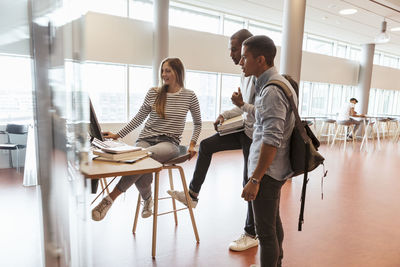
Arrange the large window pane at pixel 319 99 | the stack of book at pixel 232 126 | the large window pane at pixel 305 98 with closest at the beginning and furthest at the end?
1. the stack of book at pixel 232 126
2. the large window pane at pixel 305 98
3. the large window pane at pixel 319 99

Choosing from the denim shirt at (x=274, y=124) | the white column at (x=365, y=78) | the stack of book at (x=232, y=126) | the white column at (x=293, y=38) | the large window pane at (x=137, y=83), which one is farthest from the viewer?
the white column at (x=365, y=78)

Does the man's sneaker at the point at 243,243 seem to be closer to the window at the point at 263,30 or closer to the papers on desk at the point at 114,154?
the papers on desk at the point at 114,154

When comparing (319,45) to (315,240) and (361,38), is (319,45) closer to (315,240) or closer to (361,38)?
(361,38)

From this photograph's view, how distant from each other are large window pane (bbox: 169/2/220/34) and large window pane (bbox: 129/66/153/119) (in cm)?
122

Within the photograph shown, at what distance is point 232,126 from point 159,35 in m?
3.98

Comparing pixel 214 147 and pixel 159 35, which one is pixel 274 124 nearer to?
pixel 214 147

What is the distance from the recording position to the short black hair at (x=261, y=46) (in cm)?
131

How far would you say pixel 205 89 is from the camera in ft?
22.4

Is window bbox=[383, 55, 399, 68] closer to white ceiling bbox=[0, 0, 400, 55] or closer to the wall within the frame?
white ceiling bbox=[0, 0, 400, 55]

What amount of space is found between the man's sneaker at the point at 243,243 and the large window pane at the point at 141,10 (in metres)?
4.88

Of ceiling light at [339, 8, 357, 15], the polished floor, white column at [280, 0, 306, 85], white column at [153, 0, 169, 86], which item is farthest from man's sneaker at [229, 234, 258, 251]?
ceiling light at [339, 8, 357, 15]

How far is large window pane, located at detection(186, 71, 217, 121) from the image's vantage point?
6.55 m

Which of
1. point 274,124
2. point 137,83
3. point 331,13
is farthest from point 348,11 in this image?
point 274,124

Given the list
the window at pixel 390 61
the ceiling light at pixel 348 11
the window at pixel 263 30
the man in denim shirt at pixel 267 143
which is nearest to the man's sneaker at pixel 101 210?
the man in denim shirt at pixel 267 143
